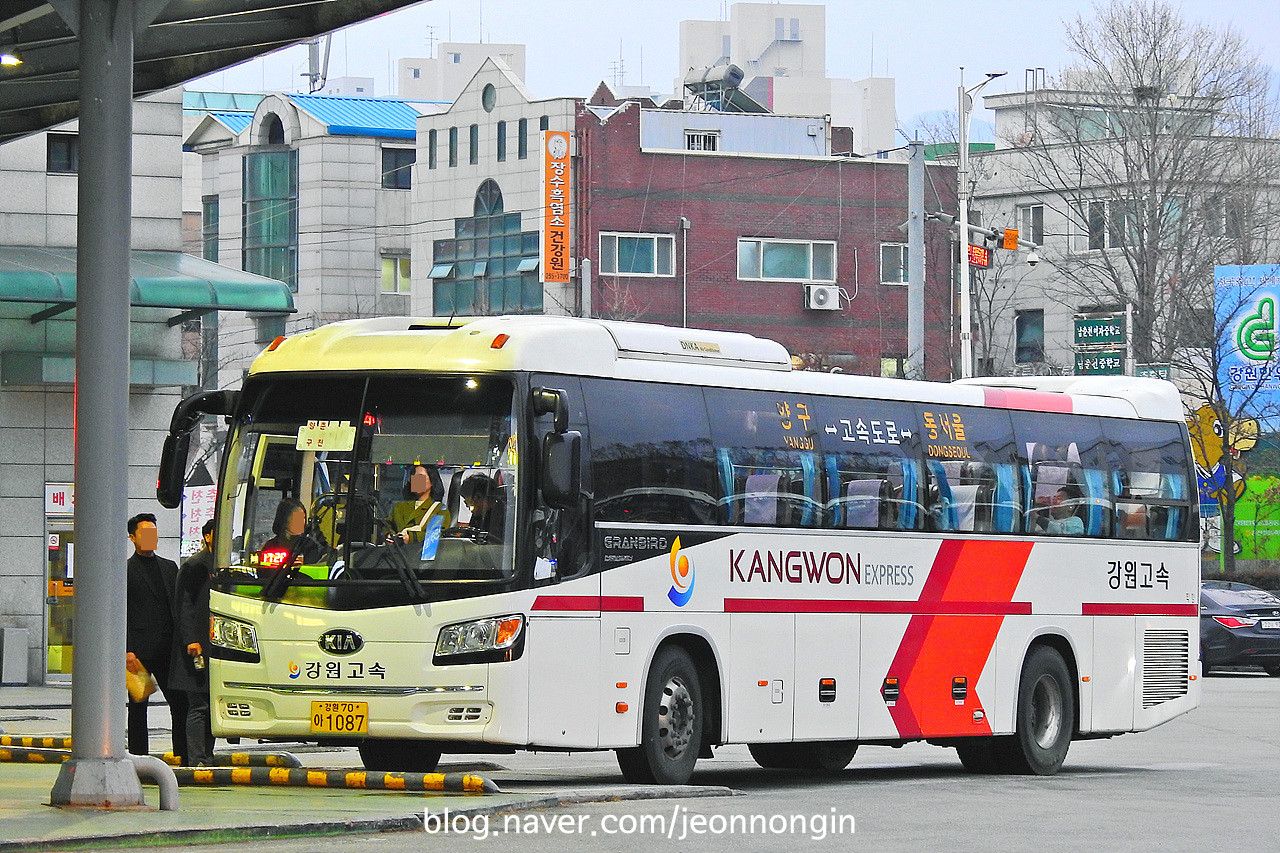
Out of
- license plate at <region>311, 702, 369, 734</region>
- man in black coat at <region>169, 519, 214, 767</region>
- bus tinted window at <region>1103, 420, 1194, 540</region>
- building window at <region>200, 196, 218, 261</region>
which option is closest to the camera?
license plate at <region>311, 702, 369, 734</region>

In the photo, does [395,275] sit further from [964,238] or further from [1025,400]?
[1025,400]

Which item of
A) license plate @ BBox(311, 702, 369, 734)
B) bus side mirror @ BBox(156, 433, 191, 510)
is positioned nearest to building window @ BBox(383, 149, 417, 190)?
bus side mirror @ BBox(156, 433, 191, 510)

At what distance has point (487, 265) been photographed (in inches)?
2771

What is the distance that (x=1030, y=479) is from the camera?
1888cm

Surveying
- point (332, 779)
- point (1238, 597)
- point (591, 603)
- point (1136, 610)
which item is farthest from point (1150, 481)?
point (1238, 597)

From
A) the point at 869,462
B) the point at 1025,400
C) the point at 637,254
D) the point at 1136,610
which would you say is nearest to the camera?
the point at 869,462

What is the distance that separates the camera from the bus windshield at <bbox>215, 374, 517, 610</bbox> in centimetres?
1396

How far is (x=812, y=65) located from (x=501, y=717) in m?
140

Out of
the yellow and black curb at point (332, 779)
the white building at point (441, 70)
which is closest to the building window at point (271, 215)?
the white building at point (441, 70)

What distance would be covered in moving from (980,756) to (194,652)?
7.21m

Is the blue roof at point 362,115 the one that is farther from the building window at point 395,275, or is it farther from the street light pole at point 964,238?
the street light pole at point 964,238

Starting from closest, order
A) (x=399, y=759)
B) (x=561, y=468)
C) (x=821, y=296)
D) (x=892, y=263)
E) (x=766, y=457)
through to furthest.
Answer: (x=561, y=468) → (x=399, y=759) → (x=766, y=457) → (x=821, y=296) → (x=892, y=263)

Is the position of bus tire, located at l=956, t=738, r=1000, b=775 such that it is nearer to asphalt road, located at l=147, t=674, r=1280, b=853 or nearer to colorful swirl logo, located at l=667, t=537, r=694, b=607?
asphalt road, located at l=147, t=674, r=1280, b=853

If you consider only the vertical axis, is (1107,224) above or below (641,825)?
above
